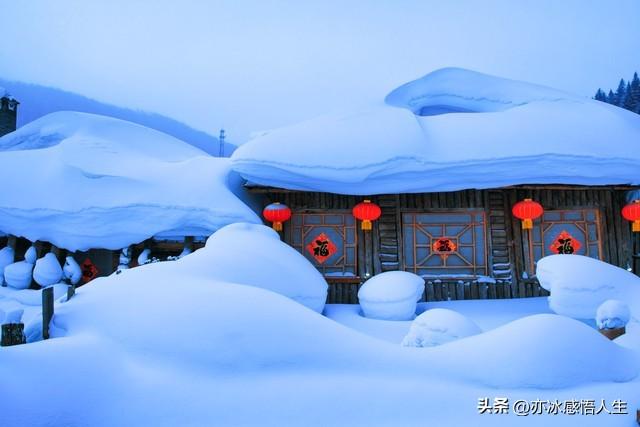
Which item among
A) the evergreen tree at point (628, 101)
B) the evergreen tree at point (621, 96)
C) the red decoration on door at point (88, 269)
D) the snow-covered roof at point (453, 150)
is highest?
the evergreen tree at point (621, 96)

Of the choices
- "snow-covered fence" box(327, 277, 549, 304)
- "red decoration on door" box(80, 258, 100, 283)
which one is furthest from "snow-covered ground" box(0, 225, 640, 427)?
"red decoration on door" box(80, 258, 100, 283)

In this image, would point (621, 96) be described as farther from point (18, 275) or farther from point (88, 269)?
point (18, 275)

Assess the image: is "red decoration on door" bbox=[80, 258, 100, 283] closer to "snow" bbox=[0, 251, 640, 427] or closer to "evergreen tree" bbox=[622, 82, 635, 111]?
"snow" bbox=[0, 251, 640, 427]

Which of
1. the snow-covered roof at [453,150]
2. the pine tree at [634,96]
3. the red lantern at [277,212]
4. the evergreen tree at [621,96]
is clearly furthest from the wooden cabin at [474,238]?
the evergreen tree at [621,96]

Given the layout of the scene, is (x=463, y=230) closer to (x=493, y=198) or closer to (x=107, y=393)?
(x=493, y=198)

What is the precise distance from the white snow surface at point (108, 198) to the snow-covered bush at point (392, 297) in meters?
3.13

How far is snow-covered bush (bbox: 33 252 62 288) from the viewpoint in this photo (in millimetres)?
8930

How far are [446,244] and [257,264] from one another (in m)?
4.91

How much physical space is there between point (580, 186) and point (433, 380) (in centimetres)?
717

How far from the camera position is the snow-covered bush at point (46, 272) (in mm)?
8930

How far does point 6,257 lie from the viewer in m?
9.50

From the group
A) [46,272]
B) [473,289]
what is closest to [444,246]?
[473,289]

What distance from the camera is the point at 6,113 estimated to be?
14023 millimetres

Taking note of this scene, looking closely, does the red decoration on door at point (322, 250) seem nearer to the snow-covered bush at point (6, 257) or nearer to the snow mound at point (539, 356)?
the snow mound at point (539, 356)
